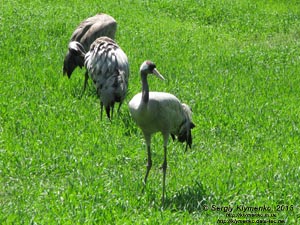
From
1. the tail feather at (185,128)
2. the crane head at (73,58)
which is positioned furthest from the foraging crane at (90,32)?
the tail feather at (185,128)

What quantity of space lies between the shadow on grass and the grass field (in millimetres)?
19

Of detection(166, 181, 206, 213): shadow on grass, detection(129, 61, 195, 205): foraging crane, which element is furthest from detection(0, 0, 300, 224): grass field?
detection(129, 61, 195, 205): foraging crane

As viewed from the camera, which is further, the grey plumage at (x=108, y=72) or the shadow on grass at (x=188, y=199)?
the grey plumage at (x=108, y=72)

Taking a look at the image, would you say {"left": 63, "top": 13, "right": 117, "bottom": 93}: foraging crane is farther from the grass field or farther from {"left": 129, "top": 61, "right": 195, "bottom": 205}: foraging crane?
{"left": 129, "top": 61, "right": 195, "bottom": 205}: foraging crane

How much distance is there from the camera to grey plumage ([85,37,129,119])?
9765 millimetres

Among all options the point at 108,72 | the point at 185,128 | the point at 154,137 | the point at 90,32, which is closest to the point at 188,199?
the point at 185,128

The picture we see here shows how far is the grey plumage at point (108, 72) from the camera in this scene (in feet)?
32.0

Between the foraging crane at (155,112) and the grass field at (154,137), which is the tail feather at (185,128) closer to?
the foraging crane at (155,112)

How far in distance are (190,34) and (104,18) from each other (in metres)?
4.25

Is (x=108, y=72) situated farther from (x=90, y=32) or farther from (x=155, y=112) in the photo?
(x=90, y=32)

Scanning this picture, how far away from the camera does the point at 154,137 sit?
9.90 metres

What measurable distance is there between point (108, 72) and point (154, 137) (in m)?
1.17

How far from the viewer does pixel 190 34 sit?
16.7 metres

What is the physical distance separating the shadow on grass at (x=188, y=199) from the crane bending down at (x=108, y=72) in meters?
2.16
